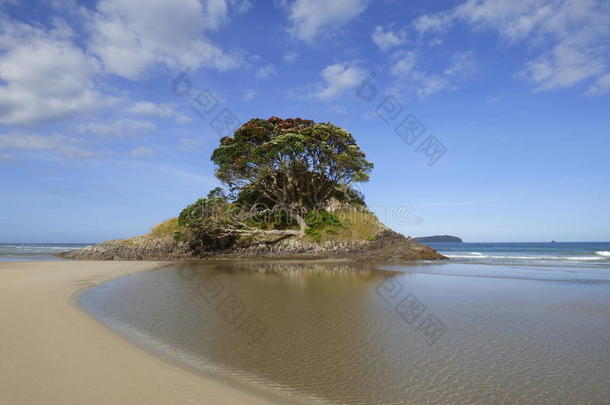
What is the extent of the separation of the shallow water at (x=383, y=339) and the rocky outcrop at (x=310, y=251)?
49.6 ft

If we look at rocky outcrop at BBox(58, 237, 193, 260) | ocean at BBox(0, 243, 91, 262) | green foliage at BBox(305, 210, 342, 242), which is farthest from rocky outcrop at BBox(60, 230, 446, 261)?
ocean at BBox(0, 243, 91, 262)

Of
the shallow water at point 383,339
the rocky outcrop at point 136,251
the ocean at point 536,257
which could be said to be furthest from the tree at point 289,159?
the shallow water at point 383,339

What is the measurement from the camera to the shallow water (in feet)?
13.8

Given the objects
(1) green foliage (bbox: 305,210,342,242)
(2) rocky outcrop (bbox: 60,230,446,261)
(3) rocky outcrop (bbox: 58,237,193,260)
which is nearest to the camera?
(2) rocky outcrop (bbox: 60,230,446,261)

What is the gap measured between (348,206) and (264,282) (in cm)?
2102

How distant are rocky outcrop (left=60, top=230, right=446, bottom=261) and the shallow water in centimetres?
1512

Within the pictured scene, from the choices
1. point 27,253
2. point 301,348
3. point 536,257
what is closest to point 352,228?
point 536,257

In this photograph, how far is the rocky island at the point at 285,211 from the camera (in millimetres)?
27719

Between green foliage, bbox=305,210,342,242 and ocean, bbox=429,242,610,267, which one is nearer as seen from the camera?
ocean, bbox=429,242,610,267

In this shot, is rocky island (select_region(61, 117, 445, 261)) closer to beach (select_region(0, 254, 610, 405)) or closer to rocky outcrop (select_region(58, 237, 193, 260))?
rocky outcrop (select_region(58, 237, 193, 260))

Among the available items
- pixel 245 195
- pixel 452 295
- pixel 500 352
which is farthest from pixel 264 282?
pixel 245 195

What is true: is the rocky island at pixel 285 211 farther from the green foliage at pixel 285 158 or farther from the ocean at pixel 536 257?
the ocean at pixel 536 257

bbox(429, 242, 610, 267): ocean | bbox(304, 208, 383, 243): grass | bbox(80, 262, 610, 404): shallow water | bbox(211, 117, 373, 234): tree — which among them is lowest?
bbox(80, 262, 610, 404): shallow water

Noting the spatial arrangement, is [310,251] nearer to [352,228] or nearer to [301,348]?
[352,228]
